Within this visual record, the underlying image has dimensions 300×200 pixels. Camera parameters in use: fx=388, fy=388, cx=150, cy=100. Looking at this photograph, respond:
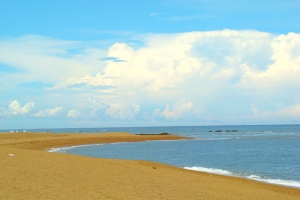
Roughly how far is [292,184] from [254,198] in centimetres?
896

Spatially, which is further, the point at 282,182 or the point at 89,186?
the point at 282,182

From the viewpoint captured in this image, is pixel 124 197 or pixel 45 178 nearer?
pixel 124 197

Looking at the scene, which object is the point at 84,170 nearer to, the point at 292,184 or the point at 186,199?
the point at 186,199

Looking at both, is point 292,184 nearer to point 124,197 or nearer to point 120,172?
point 120,172

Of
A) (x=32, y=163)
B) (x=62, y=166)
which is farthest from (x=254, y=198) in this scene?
(x=32, y=163)

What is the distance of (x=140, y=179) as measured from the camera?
798 inches

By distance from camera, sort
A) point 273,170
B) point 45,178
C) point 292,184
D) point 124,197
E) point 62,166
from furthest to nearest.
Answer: point 273,170 → point 292,184 → point 62,166 → point 45,178 → point 124,197

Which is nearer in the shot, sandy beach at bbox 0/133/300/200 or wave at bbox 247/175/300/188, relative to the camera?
sandy beach at bbox 0/133/300/200

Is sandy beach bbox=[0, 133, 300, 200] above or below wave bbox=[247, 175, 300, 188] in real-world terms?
above

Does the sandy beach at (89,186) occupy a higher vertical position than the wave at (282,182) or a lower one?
higher

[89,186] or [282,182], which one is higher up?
[89,186]

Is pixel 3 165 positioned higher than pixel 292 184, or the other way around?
pixel 3 165

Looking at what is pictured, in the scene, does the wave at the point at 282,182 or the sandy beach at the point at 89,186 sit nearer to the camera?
the sandy beach at the point at 89,186

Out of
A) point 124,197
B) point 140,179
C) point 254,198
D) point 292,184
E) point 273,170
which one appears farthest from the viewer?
point 273,170
